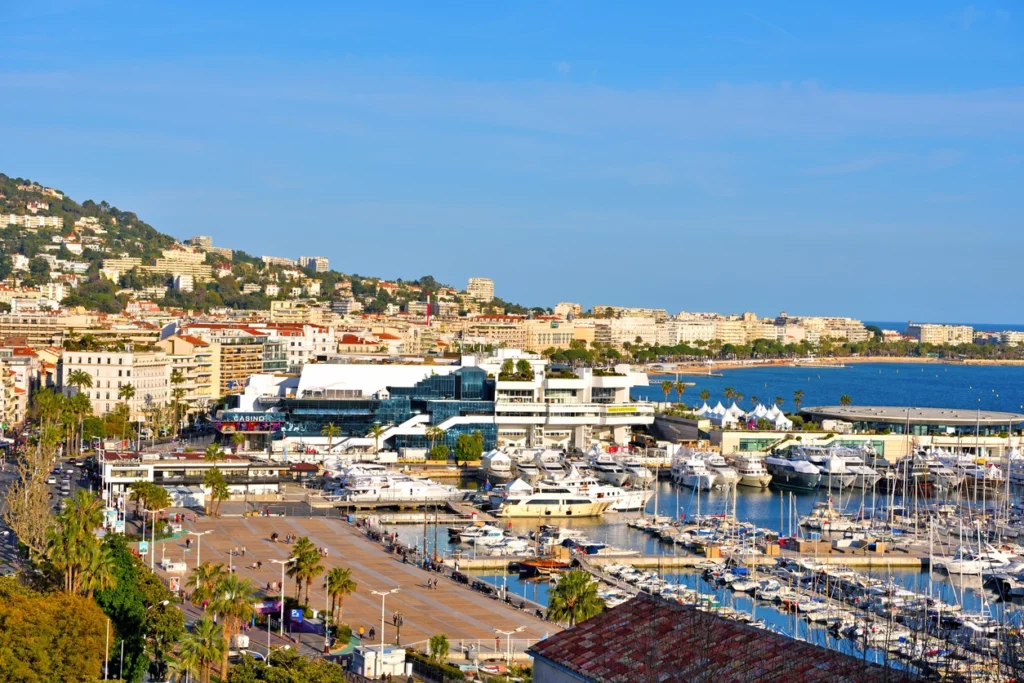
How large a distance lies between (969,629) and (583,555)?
12918 mm

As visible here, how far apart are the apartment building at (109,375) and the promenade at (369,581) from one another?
1068 inches

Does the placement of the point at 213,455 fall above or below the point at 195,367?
below

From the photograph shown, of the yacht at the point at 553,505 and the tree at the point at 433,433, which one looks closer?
the yacht at the point at 553,505

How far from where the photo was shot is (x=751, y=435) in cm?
7038

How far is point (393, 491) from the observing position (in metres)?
53.4

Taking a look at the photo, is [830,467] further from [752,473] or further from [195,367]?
[195,367]

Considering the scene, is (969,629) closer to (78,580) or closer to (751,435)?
(78,580)

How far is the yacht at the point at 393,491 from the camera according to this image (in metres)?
53.0

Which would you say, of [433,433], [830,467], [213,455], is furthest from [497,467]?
[830,467]

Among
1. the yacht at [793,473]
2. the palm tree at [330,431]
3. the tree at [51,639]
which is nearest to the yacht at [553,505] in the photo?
the yacht at [793,473]

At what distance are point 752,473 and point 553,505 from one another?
45.6 ft

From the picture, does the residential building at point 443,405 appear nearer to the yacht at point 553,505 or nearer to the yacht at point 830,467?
the yacht at point 830,467

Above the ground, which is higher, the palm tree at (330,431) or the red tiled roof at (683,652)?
the red tiled roof at (683,652)

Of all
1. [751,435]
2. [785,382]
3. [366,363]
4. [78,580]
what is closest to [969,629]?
[78,580]
